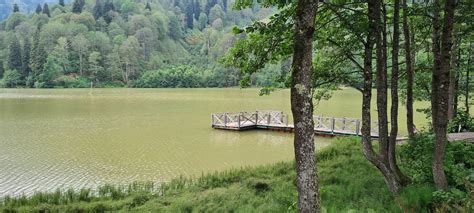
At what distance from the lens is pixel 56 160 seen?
47.3 ft

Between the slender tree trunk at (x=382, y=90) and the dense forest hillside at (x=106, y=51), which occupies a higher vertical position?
the dense forest hillside at (x=106, y=51)

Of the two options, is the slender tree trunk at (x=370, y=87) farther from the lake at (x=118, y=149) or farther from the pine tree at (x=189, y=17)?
the pine tree at (x=189, y=17)

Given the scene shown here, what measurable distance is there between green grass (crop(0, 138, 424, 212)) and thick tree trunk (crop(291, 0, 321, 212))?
214cm

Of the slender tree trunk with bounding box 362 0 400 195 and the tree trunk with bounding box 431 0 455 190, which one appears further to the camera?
the slender tree trunk with bounding box 362 0 400 195

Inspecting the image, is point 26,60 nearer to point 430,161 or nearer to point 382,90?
point 382,90

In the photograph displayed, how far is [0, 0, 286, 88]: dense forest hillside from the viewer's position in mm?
84875

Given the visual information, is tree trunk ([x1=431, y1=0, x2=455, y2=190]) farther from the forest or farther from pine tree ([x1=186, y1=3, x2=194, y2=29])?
pine tree ([x1=186, y1=3, x2=194, y2=29])

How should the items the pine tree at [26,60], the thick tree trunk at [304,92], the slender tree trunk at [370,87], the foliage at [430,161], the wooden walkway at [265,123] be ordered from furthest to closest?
the pine tree at [26,60] → the wooden walkway at [265,123] → the slender tree trunk at [370,87] → the foliage at [430,161] → the thick tree trunk at [304,92]

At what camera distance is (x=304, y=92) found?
10.3 ft

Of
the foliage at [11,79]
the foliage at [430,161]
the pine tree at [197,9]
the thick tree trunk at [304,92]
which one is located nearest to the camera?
the thick tree trunk at [304,92]

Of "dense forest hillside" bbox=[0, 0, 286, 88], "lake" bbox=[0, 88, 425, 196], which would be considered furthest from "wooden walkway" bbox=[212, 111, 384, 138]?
"dense forest hillside" bbox=[0, 0, 286, 88]

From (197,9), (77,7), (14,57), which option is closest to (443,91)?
(14,57)

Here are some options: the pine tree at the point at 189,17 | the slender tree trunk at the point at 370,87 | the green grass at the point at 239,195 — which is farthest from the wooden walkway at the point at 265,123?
the pine tree at the point at 189,17

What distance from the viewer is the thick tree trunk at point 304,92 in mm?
3111
